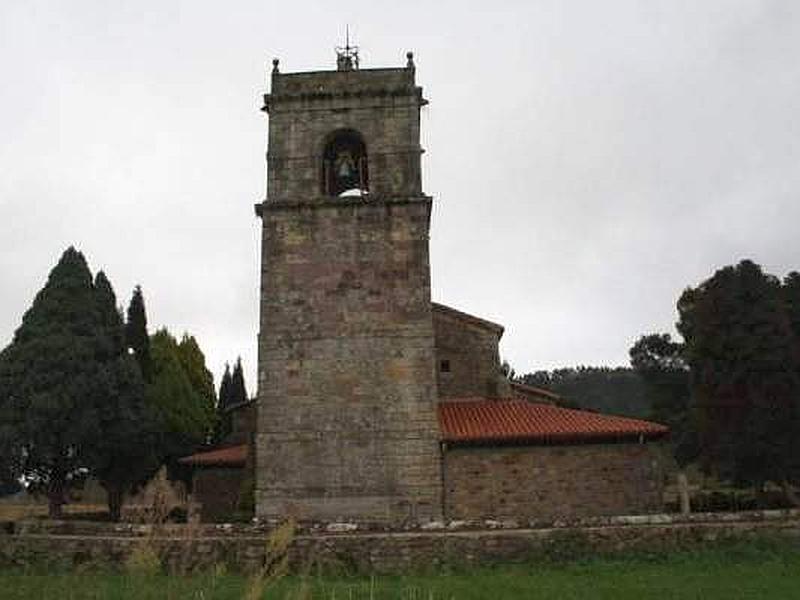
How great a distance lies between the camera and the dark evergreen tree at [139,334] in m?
30.6

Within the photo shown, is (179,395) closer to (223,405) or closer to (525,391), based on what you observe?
(223,405)

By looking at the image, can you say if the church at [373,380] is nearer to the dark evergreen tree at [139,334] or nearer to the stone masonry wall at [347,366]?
the stone masonry wall at [347,366]

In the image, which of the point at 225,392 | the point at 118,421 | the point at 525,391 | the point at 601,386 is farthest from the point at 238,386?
the point at 601,386

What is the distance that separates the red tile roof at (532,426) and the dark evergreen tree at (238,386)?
22332 mm

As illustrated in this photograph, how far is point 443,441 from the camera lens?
56.7 ft

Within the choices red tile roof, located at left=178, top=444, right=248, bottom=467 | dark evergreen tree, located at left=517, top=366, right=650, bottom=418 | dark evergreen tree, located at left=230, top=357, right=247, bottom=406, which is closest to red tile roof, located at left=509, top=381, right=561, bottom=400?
red tile roof, located at left=178, top=444, right=248, bottom=467

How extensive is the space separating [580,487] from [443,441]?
3244 mm

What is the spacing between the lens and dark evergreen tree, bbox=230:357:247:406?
40.0 meters

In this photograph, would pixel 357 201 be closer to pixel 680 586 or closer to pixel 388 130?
pixel 388 130

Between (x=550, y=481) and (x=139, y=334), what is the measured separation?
66.9ft

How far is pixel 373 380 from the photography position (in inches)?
695

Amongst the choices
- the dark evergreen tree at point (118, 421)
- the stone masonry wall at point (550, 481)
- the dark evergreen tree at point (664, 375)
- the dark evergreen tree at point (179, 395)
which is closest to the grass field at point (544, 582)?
the stone masonry wall at point (550, 481)

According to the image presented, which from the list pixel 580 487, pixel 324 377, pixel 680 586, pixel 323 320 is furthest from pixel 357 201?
pixel 680 586

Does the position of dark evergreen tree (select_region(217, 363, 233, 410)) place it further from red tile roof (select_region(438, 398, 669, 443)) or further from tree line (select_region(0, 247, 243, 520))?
red tile roof (select_region(438, 398, 669, 443))
